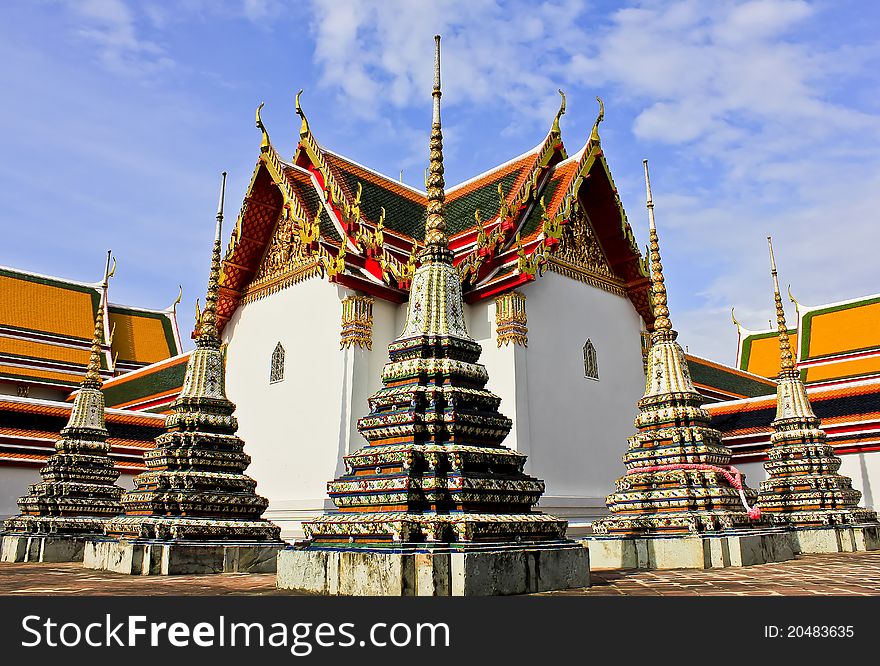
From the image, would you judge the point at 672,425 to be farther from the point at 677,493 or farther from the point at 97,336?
the point at 97,336

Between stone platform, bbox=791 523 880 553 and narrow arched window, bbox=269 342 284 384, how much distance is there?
28.1 feet

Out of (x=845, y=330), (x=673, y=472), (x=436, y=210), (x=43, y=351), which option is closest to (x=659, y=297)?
(x=673, y=472)

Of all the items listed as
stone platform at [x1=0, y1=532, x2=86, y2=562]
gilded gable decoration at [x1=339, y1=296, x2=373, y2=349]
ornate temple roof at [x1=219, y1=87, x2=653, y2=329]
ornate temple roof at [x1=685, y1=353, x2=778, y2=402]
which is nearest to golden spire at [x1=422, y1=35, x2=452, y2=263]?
ornate temple roof at [x1=219, y1=87, x2=653, y2=329]

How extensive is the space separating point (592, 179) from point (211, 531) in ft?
31.1

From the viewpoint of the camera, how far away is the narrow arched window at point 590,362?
12.4 metres

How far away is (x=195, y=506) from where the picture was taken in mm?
7863

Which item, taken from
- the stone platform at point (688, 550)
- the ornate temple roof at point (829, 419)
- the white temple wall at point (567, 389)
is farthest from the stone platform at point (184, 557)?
the ornate temple roof at point (829, 419)

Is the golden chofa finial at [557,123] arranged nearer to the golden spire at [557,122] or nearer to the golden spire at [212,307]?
the golden spire at [557,122]

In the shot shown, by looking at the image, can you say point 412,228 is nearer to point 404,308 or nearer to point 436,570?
point 404,308

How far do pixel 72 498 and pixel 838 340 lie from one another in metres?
19.3

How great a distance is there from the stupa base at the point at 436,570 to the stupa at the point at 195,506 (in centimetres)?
280

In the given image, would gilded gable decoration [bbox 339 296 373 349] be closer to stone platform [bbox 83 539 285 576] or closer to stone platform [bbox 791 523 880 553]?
stone platform [bbox 83 539 285 576]
